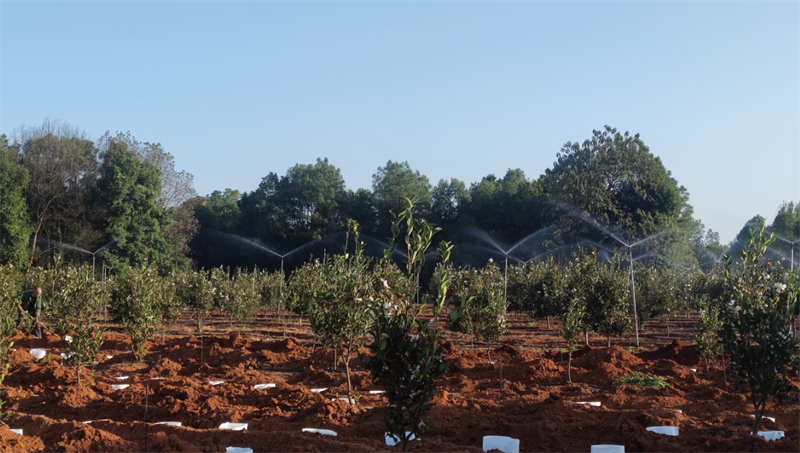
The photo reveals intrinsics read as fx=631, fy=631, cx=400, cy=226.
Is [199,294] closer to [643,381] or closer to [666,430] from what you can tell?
[643,381]

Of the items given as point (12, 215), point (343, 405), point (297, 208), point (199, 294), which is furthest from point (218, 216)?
point (343, 405)

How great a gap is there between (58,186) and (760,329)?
49.8 m

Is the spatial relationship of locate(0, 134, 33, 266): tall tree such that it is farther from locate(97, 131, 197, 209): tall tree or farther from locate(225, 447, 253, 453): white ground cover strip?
locate(225, 447, 253, 453): white ground cover strip

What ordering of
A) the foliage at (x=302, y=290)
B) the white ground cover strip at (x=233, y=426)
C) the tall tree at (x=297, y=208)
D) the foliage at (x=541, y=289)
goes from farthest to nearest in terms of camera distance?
the tall tree at (x=297, y=208)
the foliage at (x=541, y=289)
the foliage at (x=302, y=290)
the white ground cover strip at (x=233, y=426)

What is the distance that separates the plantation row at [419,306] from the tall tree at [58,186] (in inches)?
729

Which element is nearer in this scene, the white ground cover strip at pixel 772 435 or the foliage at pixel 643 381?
the white ground cover strip at pixel 772 435

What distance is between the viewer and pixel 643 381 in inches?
541

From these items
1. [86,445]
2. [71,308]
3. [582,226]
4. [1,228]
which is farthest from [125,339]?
[582,226]

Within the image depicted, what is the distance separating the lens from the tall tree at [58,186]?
46.9 m

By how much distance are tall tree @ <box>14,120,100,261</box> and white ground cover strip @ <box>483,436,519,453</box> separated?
44.6 metres

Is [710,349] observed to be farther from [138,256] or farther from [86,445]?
[138,256]

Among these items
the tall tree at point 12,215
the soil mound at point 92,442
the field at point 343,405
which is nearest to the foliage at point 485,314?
the field at point 343,405

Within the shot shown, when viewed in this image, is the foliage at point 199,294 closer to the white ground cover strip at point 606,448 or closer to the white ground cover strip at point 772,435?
the white ground cover strip at point 606,448

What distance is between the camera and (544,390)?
13898 millimetres
